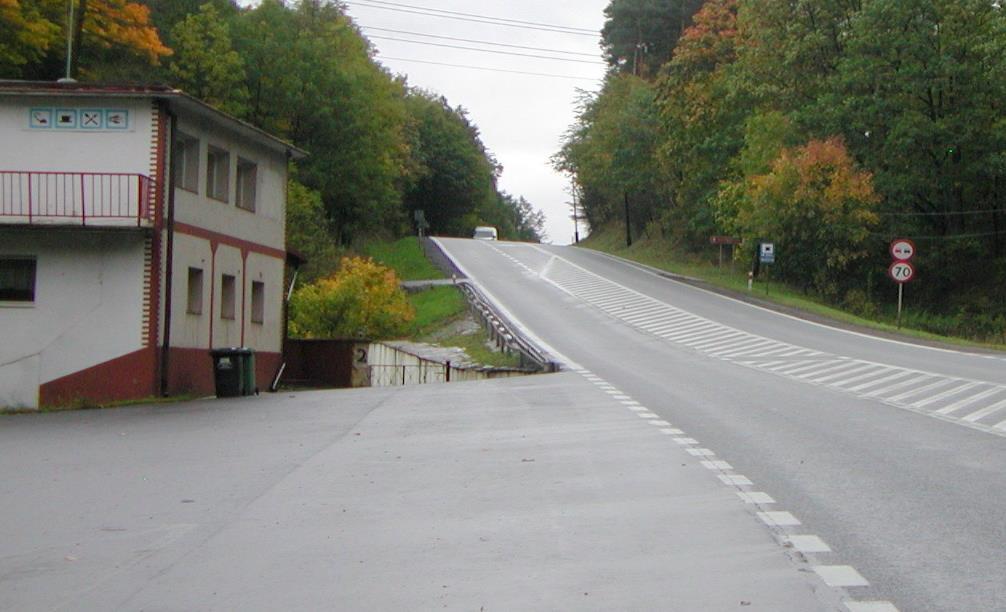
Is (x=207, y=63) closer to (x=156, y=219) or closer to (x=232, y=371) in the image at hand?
(x=156, y=219)

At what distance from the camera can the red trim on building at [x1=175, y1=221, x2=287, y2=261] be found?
2930cm

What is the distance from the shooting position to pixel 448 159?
108250mm

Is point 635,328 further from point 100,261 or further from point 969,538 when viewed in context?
point 969,538

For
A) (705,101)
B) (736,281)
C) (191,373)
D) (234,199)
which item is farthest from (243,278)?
(705,101)

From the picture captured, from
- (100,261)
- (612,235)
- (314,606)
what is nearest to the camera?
(314,606)

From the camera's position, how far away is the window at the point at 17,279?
2814 cm

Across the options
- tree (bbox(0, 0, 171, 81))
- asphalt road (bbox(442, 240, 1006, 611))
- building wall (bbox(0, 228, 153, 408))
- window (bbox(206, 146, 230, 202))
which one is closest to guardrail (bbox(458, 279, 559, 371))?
asphalt road (bbox(442, 240, 1006, 611))

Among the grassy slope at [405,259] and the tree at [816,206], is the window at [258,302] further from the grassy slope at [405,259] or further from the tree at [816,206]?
the grassy slope at [405,259]

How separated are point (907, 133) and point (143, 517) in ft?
152

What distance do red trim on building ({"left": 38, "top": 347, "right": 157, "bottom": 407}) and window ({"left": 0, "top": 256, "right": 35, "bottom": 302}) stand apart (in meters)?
2.08

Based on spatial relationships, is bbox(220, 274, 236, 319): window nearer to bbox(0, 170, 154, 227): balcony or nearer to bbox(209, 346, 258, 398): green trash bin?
bbox(209, 346, 258, 398): green trash bin

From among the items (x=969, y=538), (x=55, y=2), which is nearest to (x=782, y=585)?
(x=969, y=538)

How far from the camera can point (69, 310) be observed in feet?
91.7

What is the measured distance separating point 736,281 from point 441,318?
59.8 ft
